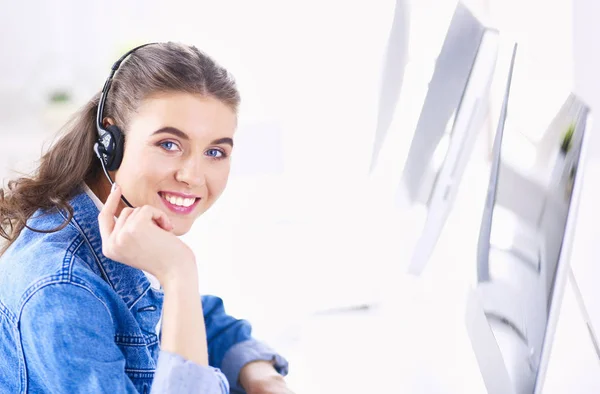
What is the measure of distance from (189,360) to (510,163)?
1.26ft

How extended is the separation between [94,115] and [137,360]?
1.14ft

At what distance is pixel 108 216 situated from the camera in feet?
2.78

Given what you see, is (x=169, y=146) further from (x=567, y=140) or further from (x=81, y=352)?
(x=567, y=140)

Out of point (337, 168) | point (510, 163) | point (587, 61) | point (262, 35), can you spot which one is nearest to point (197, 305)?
point (510, 163)

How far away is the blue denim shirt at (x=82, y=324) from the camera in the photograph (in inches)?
28.8

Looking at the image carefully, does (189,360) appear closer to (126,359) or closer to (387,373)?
(126,359)

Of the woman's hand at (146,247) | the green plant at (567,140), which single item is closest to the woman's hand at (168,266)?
the woman's hand at (146,247)

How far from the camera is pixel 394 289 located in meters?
1.15

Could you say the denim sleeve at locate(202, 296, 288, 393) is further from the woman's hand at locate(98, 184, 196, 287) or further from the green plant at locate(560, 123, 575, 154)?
the green plant at locate(560, 123, 575, 154)

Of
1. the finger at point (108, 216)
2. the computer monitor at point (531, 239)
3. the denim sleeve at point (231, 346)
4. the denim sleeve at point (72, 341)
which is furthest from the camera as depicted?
the denim sleeve at point (231, 346)

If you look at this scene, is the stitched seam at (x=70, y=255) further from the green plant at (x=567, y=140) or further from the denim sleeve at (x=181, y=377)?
the green plant at (x=567, y=140)

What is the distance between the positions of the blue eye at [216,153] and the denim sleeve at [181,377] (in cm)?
27

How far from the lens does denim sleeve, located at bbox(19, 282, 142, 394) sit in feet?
2.38

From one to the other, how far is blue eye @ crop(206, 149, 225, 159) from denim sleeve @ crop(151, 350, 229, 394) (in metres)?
0.27
